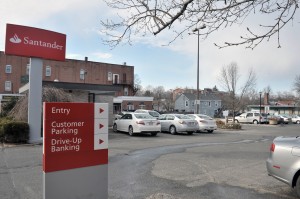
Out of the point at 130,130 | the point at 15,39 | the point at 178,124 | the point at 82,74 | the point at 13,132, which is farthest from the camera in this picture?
the point at 82,74

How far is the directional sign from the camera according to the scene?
13.6ft

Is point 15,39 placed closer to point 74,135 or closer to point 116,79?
point 74,135

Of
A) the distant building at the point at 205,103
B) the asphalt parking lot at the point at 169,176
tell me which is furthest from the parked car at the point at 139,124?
the distant building at the point at 205,103

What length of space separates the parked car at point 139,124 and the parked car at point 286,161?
13.6 m

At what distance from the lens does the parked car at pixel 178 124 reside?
22891mm

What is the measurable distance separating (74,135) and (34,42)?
1239cm

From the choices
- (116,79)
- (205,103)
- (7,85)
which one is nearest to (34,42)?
(7,85)

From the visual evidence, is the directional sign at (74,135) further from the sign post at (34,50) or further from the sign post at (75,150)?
the sign post at (34,50)

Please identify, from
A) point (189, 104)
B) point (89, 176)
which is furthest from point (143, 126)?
point (189, 104)

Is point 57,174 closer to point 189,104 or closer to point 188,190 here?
point 188,190

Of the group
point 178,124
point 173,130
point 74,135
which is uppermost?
point 74,135

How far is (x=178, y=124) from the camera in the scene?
23000mm

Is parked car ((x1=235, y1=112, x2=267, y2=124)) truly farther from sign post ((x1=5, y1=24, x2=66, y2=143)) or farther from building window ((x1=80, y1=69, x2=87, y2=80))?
sign post ((x1=5, y1=24, x2=66, y2=143))

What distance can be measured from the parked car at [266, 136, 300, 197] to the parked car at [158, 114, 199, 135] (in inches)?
622
